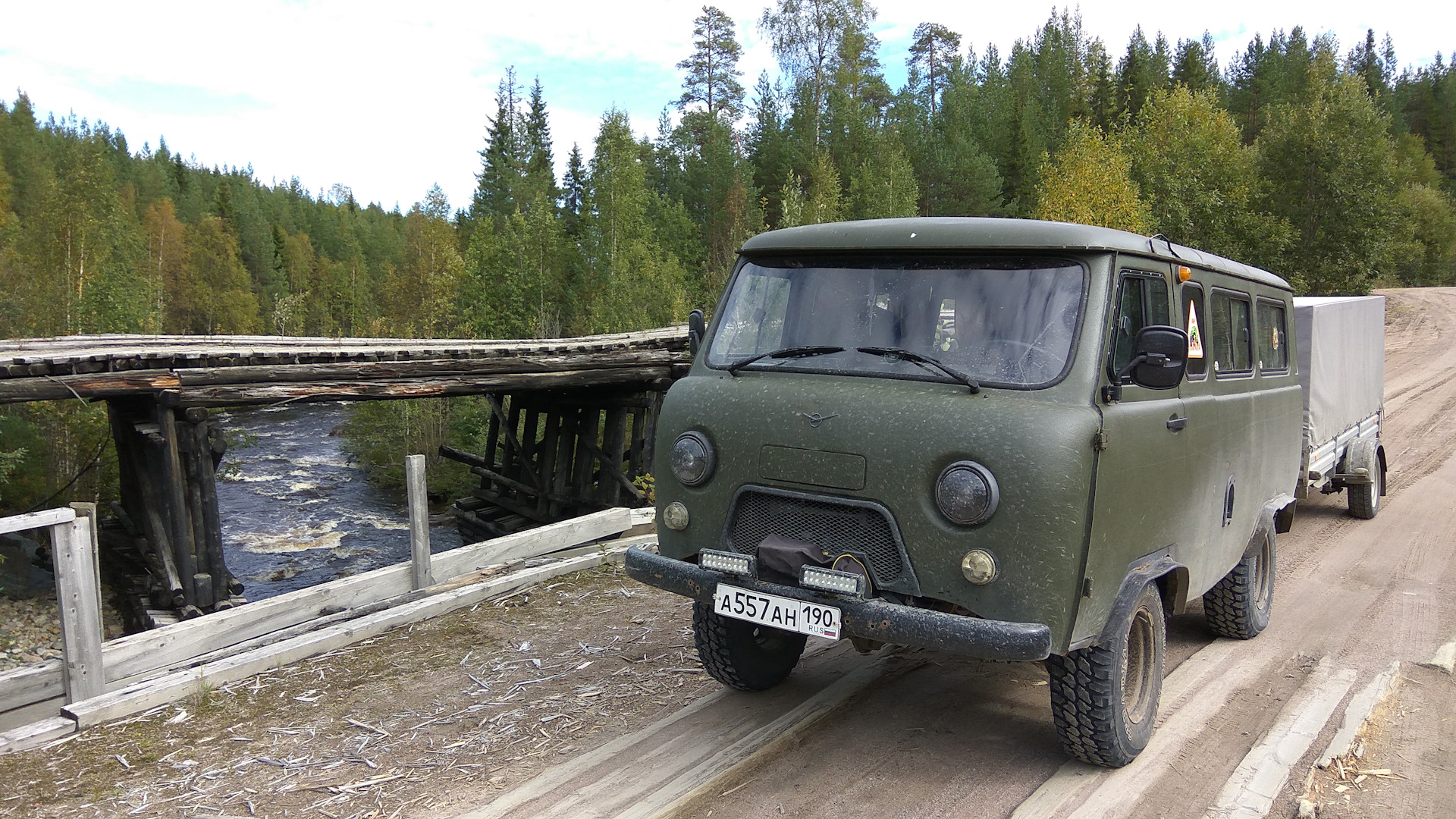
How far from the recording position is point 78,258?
1309 inches

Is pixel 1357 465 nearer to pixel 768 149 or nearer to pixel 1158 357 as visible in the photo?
pixel 1158 357

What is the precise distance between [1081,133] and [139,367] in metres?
Result: 30.8

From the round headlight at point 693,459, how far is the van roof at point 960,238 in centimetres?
93

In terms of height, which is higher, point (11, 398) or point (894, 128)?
point (894, 128)

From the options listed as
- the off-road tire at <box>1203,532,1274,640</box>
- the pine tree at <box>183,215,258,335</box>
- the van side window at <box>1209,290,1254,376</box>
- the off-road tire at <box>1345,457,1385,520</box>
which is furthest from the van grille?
the pine tree at <box>183,215,258,335</box>

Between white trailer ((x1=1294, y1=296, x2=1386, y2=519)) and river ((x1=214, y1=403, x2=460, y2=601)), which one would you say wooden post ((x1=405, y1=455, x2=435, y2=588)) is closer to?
white trailer ((x1=1294, y1=296, x2=1386, y2=519))

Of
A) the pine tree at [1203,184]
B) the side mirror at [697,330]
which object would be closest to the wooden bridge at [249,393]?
the side mirror at [697,330]

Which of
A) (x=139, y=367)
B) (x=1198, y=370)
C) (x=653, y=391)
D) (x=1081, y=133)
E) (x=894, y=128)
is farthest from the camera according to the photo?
(x=894, y=128)

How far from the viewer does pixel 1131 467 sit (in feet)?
12.0

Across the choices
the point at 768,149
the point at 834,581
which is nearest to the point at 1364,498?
the point at 834,581

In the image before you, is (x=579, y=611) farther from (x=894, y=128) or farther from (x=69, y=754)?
(x=894, y=128)

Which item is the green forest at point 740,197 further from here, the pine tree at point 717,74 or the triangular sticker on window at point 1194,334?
the triangular sticker on window at point 1194,334

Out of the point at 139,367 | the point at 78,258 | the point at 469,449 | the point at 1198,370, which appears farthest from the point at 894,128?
the point at 1198,370

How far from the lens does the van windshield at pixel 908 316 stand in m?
3.66
